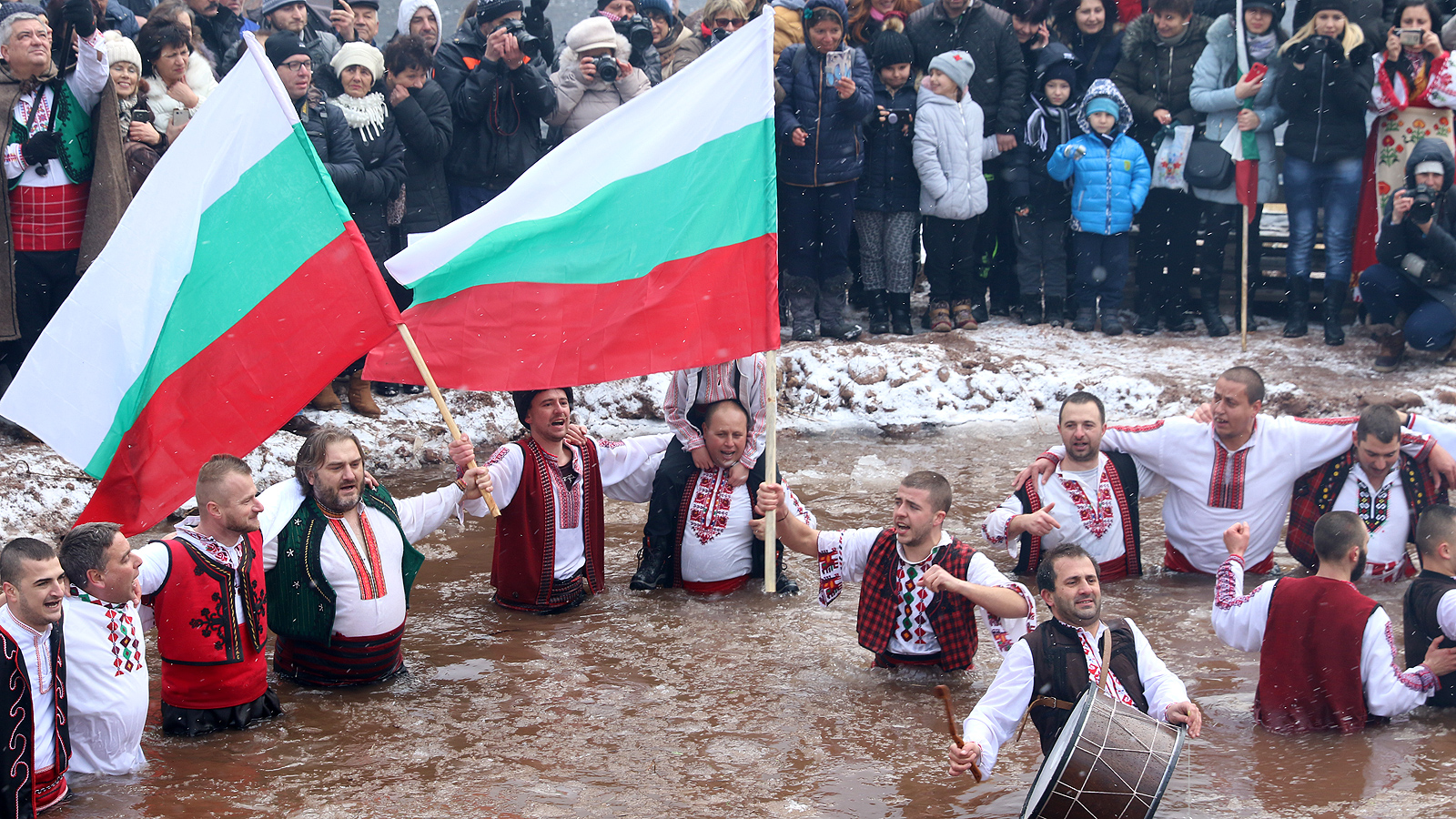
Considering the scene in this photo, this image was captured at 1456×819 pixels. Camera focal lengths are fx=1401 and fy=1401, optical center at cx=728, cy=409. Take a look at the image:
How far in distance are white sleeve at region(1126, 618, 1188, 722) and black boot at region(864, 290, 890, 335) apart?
21.8ft

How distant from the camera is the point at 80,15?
7906 mm

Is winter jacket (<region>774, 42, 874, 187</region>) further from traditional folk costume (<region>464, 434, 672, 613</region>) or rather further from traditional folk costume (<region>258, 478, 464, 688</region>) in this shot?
traditional folk costume (<region>258, 478, 464, 688</region>)

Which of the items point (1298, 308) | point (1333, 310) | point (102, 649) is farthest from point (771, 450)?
point (1298, 308)

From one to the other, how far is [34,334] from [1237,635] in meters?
6.99

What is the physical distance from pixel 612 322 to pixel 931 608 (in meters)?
1.86

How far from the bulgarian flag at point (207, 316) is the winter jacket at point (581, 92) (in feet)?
15.0

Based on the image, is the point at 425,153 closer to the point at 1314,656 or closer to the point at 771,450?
the point at 771,450

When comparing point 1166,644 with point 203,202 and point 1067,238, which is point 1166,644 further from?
point 1067,238

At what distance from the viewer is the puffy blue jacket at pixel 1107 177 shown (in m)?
10.9

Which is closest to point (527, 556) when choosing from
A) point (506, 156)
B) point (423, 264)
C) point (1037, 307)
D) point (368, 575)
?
point (368, 575)

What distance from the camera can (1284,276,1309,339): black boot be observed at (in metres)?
11.2

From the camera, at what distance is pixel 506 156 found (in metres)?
10.1

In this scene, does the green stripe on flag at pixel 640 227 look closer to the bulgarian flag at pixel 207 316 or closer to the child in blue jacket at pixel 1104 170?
the bulgarian flag at pixel 207 316

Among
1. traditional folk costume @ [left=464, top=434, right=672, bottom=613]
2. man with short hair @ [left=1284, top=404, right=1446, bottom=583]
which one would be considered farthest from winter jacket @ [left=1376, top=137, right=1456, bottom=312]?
traditional folk costume @ [left=464, top=434, right=672, bottom=613]
